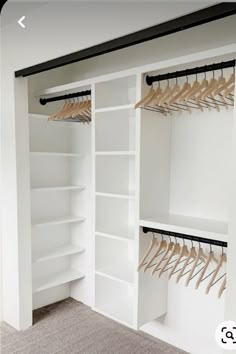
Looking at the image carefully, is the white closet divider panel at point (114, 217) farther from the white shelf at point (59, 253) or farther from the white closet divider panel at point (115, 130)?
the white shelf at point (59, 253)

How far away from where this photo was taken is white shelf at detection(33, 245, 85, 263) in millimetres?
2953

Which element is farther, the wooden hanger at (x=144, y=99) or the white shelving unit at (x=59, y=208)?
the white shelving unit at (x=59, y=208)

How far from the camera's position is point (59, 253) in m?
3.11

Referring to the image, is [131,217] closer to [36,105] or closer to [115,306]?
[115,306]

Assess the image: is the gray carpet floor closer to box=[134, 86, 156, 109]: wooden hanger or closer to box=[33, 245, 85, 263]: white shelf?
box=[33, 245, 85, 263]: white shelf

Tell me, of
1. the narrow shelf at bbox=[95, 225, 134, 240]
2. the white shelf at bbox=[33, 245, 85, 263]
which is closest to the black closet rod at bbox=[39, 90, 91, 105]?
the narrow shelf at bbox=[95, 225, 134, 240]

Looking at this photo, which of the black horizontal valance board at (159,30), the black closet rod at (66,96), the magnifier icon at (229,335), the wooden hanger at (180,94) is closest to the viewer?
the black horizontal valance board at (159,30)

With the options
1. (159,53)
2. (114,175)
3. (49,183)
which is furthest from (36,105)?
(159,53)

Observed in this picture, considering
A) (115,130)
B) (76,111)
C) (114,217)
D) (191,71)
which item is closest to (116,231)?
(114,217)

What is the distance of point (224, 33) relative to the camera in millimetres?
2135

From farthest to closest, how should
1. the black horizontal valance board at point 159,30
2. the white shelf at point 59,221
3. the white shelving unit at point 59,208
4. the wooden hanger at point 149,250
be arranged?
the white shelving unit at point 59,208 < the white shelf at point 59,221 < the wooden hanger at point 149,250 < the black horizontal valance board at point 159,30

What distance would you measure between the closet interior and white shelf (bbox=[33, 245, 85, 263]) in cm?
1

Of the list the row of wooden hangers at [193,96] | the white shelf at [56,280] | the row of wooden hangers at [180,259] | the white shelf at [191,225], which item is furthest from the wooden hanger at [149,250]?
the white shelf at [56,280]

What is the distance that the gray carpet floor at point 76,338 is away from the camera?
8.20ft
